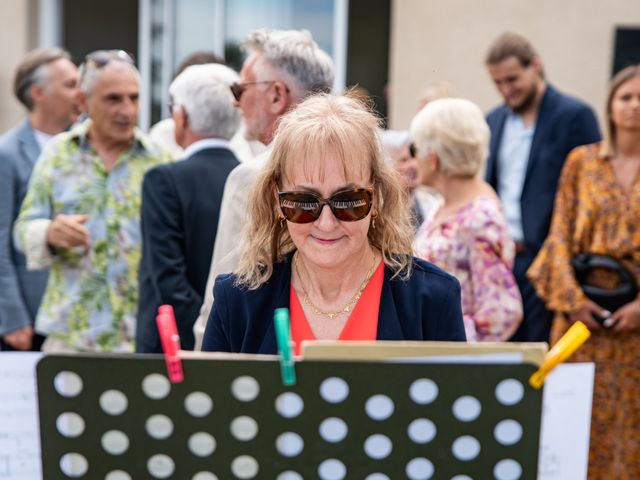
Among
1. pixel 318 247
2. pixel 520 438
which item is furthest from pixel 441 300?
pixel 520 438

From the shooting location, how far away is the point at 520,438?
128cm

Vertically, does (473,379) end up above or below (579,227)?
above

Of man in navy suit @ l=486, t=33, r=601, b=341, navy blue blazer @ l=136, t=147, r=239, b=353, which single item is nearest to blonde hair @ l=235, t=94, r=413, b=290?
navy blue blazer @ l=136, t=147, r=239, b=353

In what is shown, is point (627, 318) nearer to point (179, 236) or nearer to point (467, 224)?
point (467, 224)

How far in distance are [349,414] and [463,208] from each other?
2.09 meters

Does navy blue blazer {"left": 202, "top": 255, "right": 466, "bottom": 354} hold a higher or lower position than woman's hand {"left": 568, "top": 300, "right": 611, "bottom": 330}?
higher

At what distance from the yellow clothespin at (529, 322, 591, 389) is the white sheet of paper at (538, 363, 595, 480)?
2cm

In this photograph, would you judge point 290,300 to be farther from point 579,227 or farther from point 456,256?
point 579,227

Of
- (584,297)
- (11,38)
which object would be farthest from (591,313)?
(11,38)

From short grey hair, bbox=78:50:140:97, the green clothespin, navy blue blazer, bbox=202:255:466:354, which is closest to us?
the green clothespin

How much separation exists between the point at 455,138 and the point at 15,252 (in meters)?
2.20

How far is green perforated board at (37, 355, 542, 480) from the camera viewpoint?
49.7 inches

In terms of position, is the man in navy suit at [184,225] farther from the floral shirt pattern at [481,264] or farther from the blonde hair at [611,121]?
the blonde hair at [611,121]

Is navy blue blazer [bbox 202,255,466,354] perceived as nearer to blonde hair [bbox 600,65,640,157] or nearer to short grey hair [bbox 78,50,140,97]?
short grey hair [bbox 78,50,140,97]
